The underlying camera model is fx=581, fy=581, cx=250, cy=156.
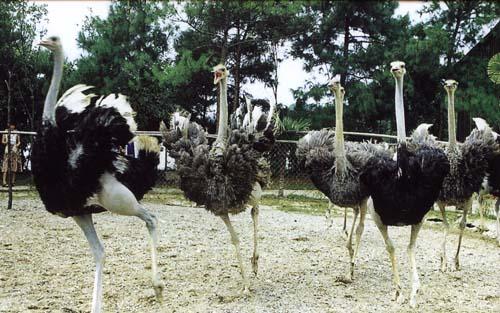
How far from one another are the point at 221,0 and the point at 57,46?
909 cm

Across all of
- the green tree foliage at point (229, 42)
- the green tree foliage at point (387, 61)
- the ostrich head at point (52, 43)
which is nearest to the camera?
the ostrich head at point (52, 43)

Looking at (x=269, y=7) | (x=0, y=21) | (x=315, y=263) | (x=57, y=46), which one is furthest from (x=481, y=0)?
(x=0, y=21)

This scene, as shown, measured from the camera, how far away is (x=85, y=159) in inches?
151

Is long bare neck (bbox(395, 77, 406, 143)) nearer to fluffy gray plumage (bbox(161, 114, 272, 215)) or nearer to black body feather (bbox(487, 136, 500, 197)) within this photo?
fluffy gray plumage (bbox(161, 114, 272, 215))

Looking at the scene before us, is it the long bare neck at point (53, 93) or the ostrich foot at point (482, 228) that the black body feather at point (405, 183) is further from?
the ostrich foot at point (482, 228)

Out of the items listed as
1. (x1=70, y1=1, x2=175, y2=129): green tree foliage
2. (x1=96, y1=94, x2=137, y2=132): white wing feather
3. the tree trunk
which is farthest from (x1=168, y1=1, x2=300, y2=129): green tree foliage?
(x1=96, y1=94, x2=137, y2=132): white wing feather

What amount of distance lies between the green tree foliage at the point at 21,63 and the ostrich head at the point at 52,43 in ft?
37.2

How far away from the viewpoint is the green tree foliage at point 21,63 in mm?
14945

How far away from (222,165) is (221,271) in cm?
141

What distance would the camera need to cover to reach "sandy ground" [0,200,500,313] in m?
4.71

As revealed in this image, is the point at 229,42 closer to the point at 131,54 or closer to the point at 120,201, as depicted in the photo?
the point at 131,54

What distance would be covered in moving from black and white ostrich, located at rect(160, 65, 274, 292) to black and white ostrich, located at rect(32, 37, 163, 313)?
739 millimetres

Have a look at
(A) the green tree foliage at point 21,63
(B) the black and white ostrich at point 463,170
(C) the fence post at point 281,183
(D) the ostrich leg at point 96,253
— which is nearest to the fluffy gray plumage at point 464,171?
(B) the black and white ostrich at point 463,170

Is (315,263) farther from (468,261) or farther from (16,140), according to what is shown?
(16,140)
